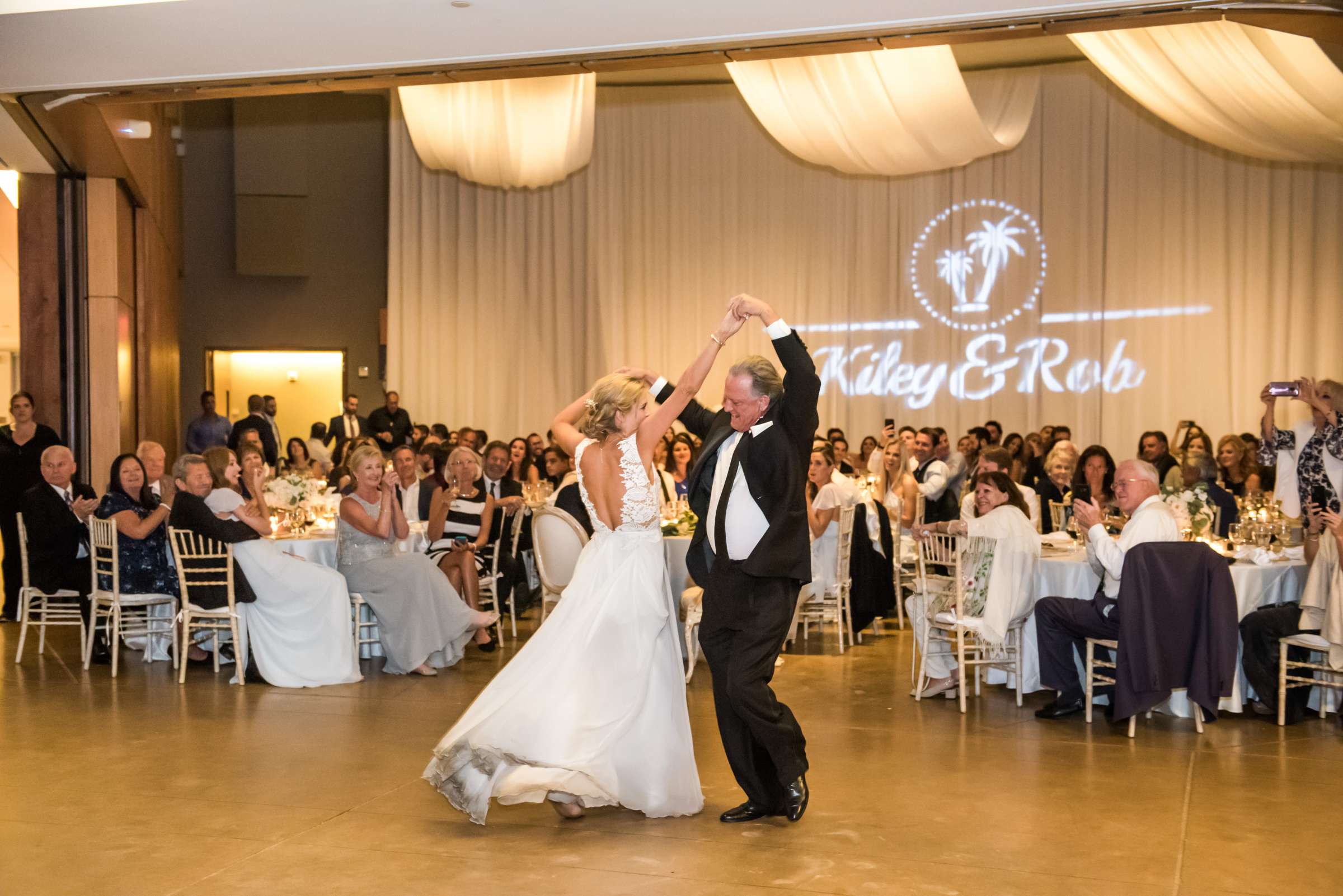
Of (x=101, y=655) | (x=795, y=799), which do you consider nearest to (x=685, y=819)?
(x=795, y=799)

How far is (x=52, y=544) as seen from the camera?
7.82m

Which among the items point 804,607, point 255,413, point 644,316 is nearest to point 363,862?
point 804,607

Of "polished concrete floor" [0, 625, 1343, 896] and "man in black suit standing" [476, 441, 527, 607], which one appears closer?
"polished concrete floor" [0, 625, 1343, 896]

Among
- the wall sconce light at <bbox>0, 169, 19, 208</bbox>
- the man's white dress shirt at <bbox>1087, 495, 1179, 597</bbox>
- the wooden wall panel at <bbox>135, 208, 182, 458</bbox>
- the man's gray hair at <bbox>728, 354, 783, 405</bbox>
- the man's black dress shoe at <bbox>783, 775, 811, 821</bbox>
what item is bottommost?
the man's black dress shoe at <bbox>783, 775, 811, 821</bbox>

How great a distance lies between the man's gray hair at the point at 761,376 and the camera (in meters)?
4.40

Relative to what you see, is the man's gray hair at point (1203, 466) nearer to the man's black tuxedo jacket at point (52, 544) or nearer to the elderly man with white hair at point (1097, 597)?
the elderly man with white hair at point (1097, 597)

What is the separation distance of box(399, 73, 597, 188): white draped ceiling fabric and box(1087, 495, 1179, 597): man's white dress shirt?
712 centimetres

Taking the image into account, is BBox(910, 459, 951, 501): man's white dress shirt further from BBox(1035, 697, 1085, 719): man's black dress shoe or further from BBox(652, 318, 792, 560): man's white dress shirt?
BBox(652, 318, 792, 560): man's white dress shirt

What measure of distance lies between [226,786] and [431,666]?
248cm

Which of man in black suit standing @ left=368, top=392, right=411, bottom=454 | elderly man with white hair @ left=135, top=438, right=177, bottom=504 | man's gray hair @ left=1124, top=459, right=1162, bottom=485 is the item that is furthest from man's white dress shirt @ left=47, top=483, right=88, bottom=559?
man in black suit standing @ left=368, top=392, right=411, bottom=454

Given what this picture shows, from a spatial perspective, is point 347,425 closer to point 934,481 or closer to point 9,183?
point 9,183

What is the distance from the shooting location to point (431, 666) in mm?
7441

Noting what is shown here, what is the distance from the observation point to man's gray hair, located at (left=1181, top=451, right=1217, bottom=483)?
845 cm

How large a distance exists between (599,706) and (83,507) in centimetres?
477
